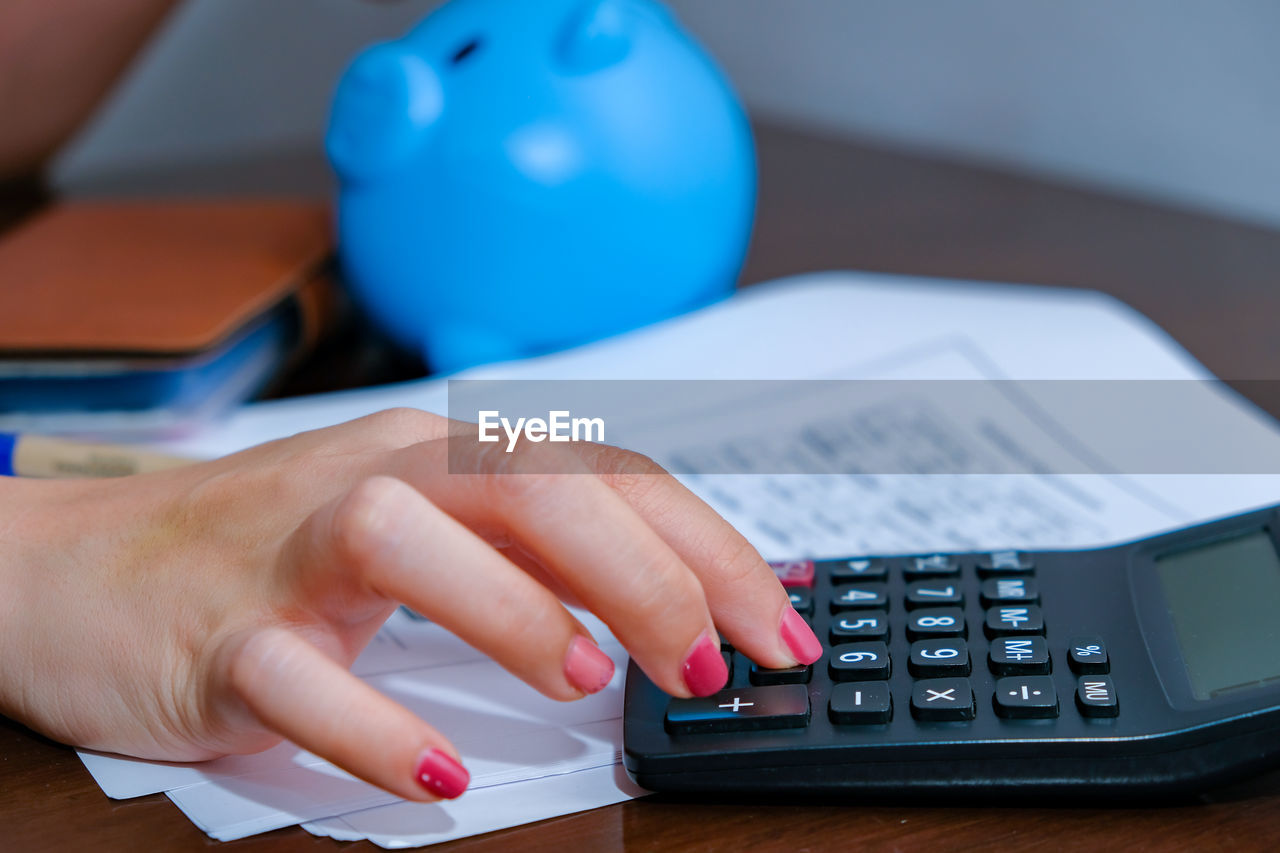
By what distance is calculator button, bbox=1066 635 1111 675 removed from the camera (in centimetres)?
28

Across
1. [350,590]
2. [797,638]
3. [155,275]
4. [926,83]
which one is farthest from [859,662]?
[926,83]

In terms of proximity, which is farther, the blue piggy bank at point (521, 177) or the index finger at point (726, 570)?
the blue piggy bank at point (521, 177)

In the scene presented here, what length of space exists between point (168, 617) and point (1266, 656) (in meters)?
0.27

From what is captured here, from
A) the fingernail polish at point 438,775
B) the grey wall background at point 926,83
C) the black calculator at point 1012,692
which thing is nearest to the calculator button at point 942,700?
the black calculator at point 1012,692

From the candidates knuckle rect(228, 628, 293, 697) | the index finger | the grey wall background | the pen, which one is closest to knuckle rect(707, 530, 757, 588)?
the index finger

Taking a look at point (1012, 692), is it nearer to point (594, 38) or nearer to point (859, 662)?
point (859, 662)

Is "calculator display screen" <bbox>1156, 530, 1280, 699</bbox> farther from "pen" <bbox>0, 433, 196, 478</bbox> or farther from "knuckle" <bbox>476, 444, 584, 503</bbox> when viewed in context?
"pen" <bbox>0, 433, 196, 478</bbox>

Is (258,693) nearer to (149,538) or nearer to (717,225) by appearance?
(149,538)

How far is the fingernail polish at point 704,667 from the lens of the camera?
28cm

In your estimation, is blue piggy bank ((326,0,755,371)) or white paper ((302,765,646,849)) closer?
white paper ((302,765,646,849))

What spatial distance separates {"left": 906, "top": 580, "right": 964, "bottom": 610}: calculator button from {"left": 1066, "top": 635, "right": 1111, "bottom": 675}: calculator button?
35 millimetres

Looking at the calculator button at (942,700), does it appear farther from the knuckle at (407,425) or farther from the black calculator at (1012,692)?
the knuckle at (407,425)

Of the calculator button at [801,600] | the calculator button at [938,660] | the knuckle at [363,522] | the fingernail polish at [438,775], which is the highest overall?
the knuckle at [363,522]

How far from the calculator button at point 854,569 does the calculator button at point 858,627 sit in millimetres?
21
